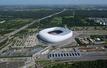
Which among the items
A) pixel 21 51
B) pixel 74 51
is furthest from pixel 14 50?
pixel 74 51

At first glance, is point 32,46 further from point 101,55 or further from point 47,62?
point 101,55

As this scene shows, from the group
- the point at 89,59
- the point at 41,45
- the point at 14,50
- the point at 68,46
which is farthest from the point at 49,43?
the point at 89,59

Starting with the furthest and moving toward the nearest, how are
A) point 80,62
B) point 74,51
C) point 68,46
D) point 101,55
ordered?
point 68,46 → point 74,51 → point 101,55 → point 80,62

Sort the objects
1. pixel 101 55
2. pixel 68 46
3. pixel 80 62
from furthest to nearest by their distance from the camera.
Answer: pixel 68 46 → pixel 101 55 → pixel 80 62

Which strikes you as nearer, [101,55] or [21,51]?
[101,55]

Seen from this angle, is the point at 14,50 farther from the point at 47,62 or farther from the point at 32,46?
the point at 47,62

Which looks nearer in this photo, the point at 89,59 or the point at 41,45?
the point at 89,59

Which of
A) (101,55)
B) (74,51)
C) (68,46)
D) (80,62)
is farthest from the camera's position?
(68,46)
